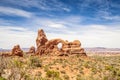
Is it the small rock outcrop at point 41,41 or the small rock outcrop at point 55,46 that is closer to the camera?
the small rock outcrop at point 55,46

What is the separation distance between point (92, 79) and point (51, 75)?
5817 millimetres

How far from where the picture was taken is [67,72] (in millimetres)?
34188

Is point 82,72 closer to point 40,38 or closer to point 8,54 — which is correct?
point 40,38

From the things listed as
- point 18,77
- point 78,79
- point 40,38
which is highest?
point 40,38

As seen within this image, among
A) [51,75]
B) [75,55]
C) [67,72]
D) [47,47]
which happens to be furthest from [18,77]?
[47,47]

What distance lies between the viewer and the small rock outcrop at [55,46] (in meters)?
56.1

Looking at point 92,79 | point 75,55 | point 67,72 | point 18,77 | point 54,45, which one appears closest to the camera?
point 18,77

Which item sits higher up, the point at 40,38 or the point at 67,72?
the point at 40,38

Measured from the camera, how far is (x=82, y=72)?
34656 mm

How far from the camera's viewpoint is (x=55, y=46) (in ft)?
192

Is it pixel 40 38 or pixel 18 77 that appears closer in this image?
pixel 18 77

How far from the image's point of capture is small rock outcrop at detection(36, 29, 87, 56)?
56062 millimetres

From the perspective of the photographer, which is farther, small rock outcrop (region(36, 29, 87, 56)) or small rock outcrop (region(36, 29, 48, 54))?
small rock outcrop (region(36, 29, 48, 54))

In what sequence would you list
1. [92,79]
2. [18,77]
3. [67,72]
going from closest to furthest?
[18,77] < [92,79] < [67,72]
